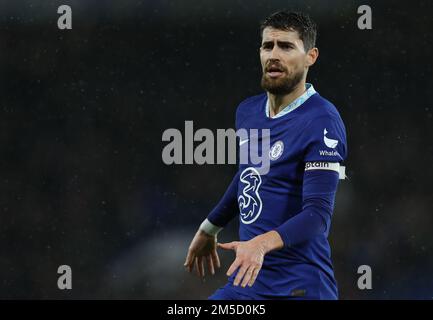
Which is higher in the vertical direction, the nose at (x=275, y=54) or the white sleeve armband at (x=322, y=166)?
the nose at (x=275, y=54)

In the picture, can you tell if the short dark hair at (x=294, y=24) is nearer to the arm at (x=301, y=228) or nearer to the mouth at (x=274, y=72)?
the mouth at (x=274, y=72)

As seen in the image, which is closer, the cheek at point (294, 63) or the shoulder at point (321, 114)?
the shoulder at point (321, 114)

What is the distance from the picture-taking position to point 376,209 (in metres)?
8.14

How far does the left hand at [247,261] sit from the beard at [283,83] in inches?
34.7

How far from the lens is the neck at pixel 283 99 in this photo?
3.52m

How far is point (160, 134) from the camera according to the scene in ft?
27.3

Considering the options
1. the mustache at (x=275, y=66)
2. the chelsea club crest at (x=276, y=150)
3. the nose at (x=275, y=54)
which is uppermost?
the nose at (x=275, y=54)

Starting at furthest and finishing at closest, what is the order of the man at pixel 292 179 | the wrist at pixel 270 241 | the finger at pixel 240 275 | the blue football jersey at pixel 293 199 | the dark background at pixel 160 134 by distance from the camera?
1. the dark background at pixel 160 134
2. the blue football jersey at pixel 293 199
3. the man at pixel 292 179
4. the wrist at pixel 270 241
5. the finger at pixel 240 275

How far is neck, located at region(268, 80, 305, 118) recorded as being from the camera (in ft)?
11.5

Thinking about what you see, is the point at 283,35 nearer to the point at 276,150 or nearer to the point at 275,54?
the point at 275,54

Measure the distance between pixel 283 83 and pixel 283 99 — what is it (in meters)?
0.10
